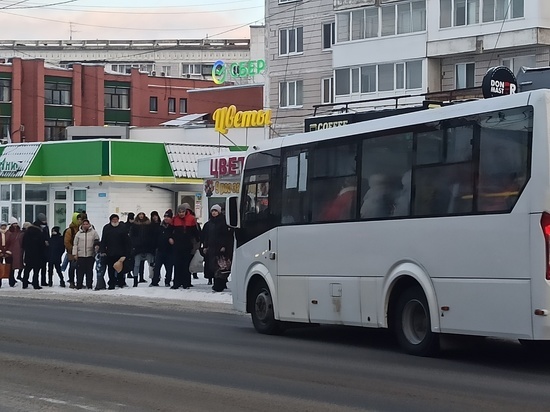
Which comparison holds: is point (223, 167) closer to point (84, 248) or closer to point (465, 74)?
point (84, 248)

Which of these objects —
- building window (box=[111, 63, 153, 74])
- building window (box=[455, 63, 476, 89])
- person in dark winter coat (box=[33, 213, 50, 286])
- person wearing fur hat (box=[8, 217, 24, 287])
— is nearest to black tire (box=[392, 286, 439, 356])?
person in dark winter coat (box=[33, 213, 50, 286])

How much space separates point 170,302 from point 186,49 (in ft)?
309

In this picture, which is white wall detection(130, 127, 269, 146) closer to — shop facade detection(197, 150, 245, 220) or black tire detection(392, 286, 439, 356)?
shop facade detection(197, 150, 245, 220)

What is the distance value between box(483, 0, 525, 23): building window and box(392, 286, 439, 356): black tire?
33751 mm

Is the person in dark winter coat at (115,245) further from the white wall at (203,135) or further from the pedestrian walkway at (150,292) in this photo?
the white wall at (203,135)

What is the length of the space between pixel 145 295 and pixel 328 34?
34.0 m

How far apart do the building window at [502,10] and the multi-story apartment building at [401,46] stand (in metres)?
0.04

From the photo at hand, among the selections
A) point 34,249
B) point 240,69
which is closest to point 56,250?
point 34,249

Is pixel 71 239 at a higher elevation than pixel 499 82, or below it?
below

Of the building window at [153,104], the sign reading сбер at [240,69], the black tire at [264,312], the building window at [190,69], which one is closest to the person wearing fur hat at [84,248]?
the black tire at [264,312]

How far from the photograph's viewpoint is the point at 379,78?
5081 centimetres

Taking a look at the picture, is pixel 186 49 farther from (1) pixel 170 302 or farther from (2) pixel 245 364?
(2) pixel 245 364

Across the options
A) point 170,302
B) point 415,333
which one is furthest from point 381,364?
point 170,302

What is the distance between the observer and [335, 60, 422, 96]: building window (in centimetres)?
4974
